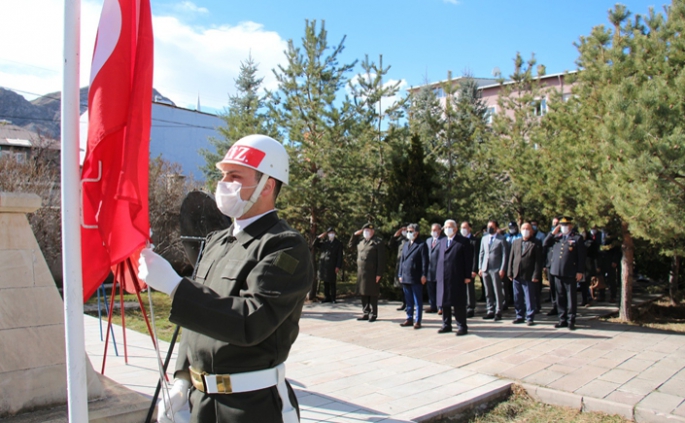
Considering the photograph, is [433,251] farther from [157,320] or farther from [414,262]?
[157,320]

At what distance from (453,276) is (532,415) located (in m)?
3.74

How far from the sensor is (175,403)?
2.49 m

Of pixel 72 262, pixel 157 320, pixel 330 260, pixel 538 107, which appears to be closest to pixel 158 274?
pixel 72 262

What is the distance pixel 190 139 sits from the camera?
110ft

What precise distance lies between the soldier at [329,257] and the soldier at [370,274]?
2352 millimetres

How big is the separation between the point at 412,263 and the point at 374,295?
1051 mm

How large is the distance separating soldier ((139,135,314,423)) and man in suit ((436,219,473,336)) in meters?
6.96

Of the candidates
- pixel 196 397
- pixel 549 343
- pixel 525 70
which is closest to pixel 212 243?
pixel 196 397

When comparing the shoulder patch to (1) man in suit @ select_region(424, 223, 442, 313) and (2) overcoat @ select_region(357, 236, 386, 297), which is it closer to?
(1) man in suit @ select_region(424, 223, 442, 313)

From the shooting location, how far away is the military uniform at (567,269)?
31.1 feet

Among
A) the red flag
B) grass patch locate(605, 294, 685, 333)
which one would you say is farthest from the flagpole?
grass patch locate(605, 294, 685, 333)

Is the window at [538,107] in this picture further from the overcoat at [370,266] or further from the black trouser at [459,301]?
the black trouser at [459,301]

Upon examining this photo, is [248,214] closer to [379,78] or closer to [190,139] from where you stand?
[379,78]

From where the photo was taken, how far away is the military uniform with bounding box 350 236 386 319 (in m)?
10.4
